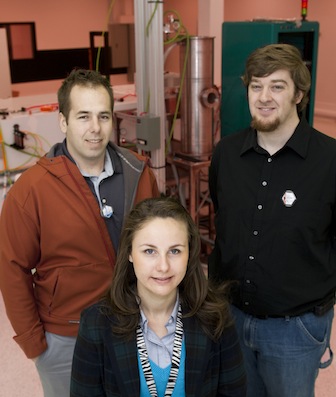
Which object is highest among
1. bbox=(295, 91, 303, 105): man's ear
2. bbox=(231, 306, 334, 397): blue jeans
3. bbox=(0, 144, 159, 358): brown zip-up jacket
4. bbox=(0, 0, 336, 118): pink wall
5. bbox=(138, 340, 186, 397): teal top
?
bbox=(0, 0, 336, 118): pink wall

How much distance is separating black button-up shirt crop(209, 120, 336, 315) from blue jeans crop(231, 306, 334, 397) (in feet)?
0.14

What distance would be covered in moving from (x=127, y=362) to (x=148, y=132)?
78.3 inches

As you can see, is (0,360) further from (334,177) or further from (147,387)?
(334,177)

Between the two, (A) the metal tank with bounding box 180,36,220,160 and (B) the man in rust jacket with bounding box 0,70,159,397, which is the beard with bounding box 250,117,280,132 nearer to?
(B) the man in rust jacket with bounding box 0,70,159,397

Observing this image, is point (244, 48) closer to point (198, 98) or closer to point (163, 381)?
point (198, 98)

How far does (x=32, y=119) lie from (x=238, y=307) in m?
2.02

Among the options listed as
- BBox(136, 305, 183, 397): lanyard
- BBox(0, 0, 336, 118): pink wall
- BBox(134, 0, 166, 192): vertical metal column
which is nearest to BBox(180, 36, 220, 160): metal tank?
BBox(134, 0, 166, 192): vertical metal column

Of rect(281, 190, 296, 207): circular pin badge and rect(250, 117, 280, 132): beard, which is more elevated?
rect(250, 117, 280, 132): beard

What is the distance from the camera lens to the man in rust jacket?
1.44 metres

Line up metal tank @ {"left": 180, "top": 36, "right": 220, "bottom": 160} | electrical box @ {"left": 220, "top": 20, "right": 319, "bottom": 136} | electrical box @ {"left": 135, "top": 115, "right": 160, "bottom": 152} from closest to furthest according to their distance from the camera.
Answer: electrical box @ {"left": 220, "top": 20, "right": 319, "bottom": 136}
electrical box @ {"left": 135, "top": 115, "right": 160, "bottom": 152}
metal tank @ {"left": 180, "top": 36, "right": 220, "bottom": 160}

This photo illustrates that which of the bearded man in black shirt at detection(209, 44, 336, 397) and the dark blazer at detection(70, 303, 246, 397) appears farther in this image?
the bearded man in black shirt at detection(209, 44, 336, 397)

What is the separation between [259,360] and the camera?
5.41 ft

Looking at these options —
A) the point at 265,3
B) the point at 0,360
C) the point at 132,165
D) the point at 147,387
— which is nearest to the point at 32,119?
the point at 0,360

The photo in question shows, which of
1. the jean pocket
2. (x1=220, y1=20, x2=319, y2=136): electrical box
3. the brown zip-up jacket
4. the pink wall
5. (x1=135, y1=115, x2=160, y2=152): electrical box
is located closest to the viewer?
the brown zip-up jacket
